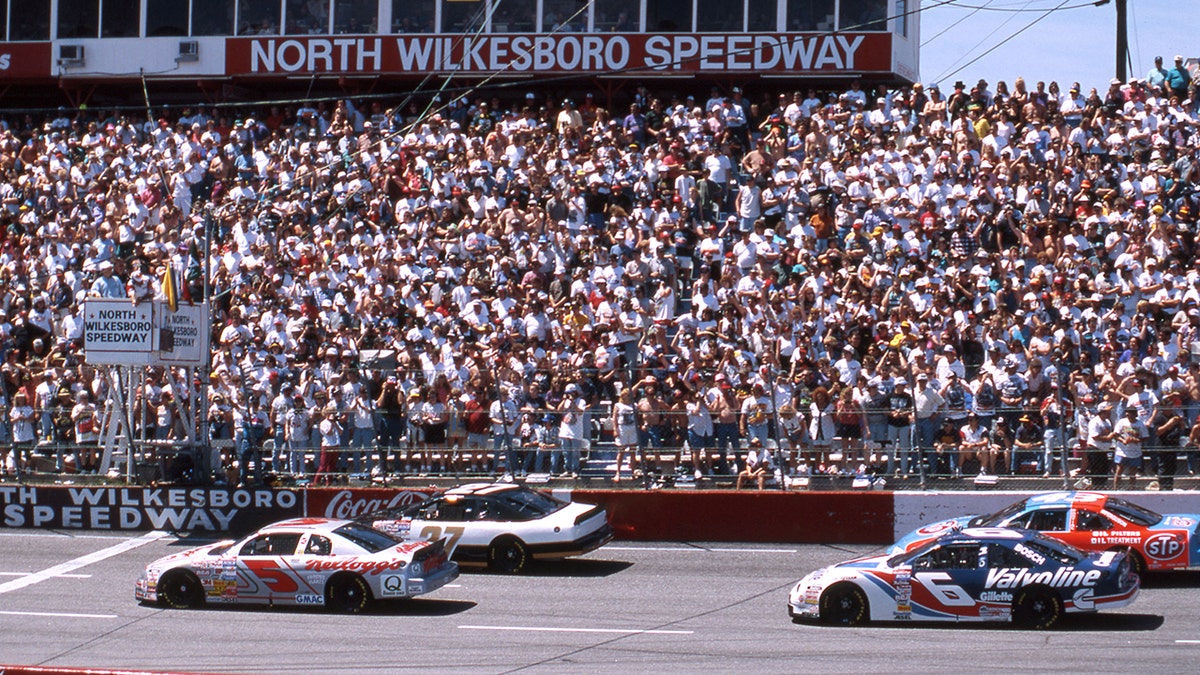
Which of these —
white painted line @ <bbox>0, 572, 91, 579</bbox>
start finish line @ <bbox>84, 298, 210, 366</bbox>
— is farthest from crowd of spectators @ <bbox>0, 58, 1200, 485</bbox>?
white painted line @ <bbox>0, 572, 91, 579</bbox>

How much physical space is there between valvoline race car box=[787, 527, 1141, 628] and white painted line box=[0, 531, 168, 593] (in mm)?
9772

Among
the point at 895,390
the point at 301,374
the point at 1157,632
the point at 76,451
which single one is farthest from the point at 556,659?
the point at 76,451

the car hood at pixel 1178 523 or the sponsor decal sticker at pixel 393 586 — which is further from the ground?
the car hood at pixel 1178 523

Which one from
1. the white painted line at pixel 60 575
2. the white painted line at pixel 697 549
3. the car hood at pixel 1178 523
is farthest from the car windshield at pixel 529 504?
the car hood at pixel 1178 523

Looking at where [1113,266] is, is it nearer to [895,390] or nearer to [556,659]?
[895,390]

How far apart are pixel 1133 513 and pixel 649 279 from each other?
10032 mm

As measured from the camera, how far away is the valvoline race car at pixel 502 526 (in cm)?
2103

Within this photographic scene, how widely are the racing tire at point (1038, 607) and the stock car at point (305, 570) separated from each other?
629 centimetres

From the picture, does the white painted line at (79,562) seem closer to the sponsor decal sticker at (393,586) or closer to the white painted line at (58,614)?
the white painted line at (58,614)

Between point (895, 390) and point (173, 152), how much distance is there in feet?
59.1

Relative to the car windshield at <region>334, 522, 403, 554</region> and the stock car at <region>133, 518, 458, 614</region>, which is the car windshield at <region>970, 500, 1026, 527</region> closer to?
the stock car at <region>133, 518, 458, 614</region>

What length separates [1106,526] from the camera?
62.9 feet

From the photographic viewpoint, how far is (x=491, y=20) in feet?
118

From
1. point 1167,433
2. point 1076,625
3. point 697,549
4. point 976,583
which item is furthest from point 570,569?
point 1167,433
